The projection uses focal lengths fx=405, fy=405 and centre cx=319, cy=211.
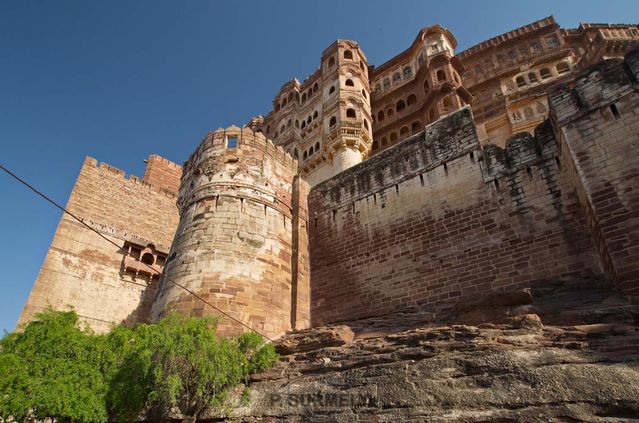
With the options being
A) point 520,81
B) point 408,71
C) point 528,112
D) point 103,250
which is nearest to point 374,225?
point 103,250

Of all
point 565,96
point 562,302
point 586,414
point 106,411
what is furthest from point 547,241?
point 106,411

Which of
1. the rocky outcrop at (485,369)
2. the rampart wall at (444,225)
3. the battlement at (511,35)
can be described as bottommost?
the rocky outcrop at (485,369)

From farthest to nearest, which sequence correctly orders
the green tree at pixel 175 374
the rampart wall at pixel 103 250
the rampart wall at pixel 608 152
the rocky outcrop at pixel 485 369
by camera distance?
the rampart wall at pixel 103 250, the green tree at pixel 175 374, the rampart wall at pixel 608 152, the rocky outcrop at pixel 485 369

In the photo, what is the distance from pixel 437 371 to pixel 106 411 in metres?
6.66

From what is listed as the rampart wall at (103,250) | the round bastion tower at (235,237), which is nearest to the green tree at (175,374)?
the round bastion tower at (235,237)

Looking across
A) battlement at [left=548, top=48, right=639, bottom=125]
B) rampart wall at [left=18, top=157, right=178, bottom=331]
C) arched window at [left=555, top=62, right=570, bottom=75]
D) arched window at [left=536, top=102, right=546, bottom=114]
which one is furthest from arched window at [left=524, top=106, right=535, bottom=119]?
rampart wall at [left=18, top=157, right=178, bottom=331]

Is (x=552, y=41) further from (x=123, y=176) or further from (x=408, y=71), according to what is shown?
(x=123, y=176)

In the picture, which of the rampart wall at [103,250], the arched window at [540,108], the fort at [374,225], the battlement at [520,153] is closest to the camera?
the fort at [374,225]

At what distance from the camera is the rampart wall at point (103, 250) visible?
18.3 metres

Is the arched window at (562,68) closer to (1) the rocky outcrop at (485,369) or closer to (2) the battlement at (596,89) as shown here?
(2) the battlement at (596,89)

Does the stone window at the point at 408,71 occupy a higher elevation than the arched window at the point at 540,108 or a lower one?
higher

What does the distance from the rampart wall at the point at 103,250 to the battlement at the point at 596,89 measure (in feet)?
62.8

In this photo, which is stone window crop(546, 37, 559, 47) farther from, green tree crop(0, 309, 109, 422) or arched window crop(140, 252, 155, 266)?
green tree crop(0, 309, 109, 422)

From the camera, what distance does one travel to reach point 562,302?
7922mm
